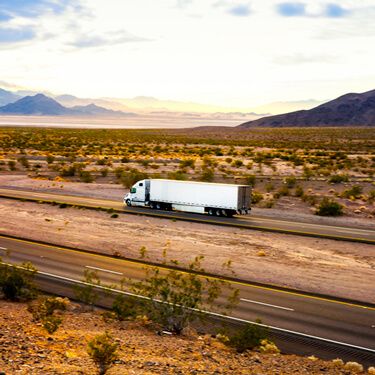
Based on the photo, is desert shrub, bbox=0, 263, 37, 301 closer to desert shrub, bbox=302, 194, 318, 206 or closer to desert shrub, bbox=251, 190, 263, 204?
desert shrub, bbox=251, 190, 263, 204

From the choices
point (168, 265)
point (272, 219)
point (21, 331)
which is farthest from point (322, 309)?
point (272, 219)

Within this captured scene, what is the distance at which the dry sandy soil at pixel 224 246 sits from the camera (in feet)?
93.4

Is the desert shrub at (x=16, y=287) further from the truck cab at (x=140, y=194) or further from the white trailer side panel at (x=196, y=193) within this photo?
the truck cab at (x=140, y=194)

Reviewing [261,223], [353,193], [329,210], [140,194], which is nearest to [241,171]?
[353,193]

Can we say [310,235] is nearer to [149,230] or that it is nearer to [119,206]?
[149,230]

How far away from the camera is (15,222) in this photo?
42031mm

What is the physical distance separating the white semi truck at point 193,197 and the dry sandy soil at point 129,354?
27.1 metres

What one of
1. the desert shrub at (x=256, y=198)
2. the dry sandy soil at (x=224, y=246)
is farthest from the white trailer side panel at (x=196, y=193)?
the desert shrub at (x=256, y=198)

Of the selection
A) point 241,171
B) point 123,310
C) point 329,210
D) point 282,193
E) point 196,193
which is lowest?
point 329,210

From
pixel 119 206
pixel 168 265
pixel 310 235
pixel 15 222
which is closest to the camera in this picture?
pixel 168 265

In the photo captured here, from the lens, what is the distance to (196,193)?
1859 inches

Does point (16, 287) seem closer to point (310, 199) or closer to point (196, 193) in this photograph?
point (196, 193)

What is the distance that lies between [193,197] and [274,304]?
24.8 meters

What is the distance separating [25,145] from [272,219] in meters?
86.0
